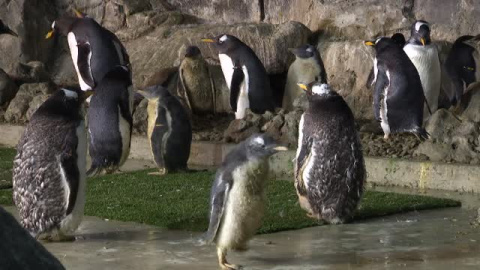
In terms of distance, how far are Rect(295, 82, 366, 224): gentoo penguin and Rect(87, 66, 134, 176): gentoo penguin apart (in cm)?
281

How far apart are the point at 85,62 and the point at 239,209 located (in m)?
6.96

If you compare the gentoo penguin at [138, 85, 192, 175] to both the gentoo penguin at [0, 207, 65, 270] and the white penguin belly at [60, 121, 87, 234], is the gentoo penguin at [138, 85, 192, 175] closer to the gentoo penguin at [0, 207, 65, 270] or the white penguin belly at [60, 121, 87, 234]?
the white penguin belly at [60, 121, 87, 234]

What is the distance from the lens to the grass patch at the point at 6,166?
891 cm

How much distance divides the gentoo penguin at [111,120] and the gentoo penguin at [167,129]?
10.6 inches

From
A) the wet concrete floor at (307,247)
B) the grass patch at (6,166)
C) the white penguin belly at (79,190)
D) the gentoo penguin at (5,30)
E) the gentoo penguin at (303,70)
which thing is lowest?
the wet concrete floor at (307,247)

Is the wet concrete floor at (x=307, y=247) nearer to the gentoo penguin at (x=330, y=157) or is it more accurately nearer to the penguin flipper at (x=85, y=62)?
the gentoo penguin at (x=330, y=157)

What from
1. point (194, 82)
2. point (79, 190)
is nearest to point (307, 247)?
point (79, 190)

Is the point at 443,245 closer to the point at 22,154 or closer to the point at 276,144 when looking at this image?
the point at 276,144

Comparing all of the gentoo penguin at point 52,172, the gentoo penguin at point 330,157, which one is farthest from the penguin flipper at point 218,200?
the gentoo penguin at point 330,157

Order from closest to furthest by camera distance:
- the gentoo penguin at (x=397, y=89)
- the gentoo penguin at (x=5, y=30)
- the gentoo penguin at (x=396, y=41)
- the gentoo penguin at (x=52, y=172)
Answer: the gentoo penguin at (x=52, y=172)
the gentoo penguin at (x=397, y=89)
the gentoo penguin at (x=396, y=41)
the gentoo penguin at (x=5, y=30)

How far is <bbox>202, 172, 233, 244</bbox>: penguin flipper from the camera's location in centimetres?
548

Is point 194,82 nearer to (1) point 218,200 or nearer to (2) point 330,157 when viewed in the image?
(2) point 330,157

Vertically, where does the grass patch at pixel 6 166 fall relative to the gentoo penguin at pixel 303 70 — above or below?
below

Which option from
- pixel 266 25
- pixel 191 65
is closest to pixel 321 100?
pixel 191 65
